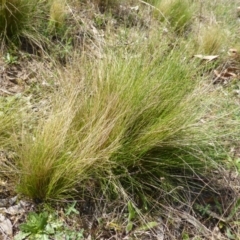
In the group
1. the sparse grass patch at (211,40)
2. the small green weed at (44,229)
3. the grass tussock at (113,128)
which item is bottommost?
the small green weed at (44,229)

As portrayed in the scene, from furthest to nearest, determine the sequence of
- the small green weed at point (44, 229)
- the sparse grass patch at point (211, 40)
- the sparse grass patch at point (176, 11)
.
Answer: the sparse grass patch at point (176, 11), the sparse grass patch at point (211, 40), the small green weed at point (44, 229)

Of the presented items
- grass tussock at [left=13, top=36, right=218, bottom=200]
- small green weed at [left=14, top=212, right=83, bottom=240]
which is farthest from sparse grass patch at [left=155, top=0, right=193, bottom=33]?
small green weed at [left=14, top=212, right=83, bottom=240]

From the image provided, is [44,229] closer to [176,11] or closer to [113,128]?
[113,128]

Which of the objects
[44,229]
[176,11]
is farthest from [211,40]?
[44,229]

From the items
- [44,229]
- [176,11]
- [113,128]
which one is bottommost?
[44,229]

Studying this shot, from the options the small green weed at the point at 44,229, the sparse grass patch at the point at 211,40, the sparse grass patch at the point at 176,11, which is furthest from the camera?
the sparse grass patch at the point at 176,11

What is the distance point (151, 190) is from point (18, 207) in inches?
22.0

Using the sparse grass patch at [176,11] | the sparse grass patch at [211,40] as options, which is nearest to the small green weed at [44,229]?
the sparse grass patch at [211,40]

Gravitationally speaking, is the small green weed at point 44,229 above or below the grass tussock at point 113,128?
below

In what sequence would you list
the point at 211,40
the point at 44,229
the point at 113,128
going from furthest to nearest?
the point at 211,40
the point at 113,128
the point at 44,229

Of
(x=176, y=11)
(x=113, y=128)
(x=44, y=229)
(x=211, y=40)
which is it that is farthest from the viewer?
(x=176, y=11)

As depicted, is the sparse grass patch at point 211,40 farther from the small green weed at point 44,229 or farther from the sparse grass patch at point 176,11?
the small green weed at point 44,229

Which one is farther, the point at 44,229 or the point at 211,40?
the point at 211,40

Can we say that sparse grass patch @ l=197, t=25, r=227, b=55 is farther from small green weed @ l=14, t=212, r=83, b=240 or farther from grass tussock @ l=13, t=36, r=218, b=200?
small green weed @ l=14, t=212, r=83, b=240
